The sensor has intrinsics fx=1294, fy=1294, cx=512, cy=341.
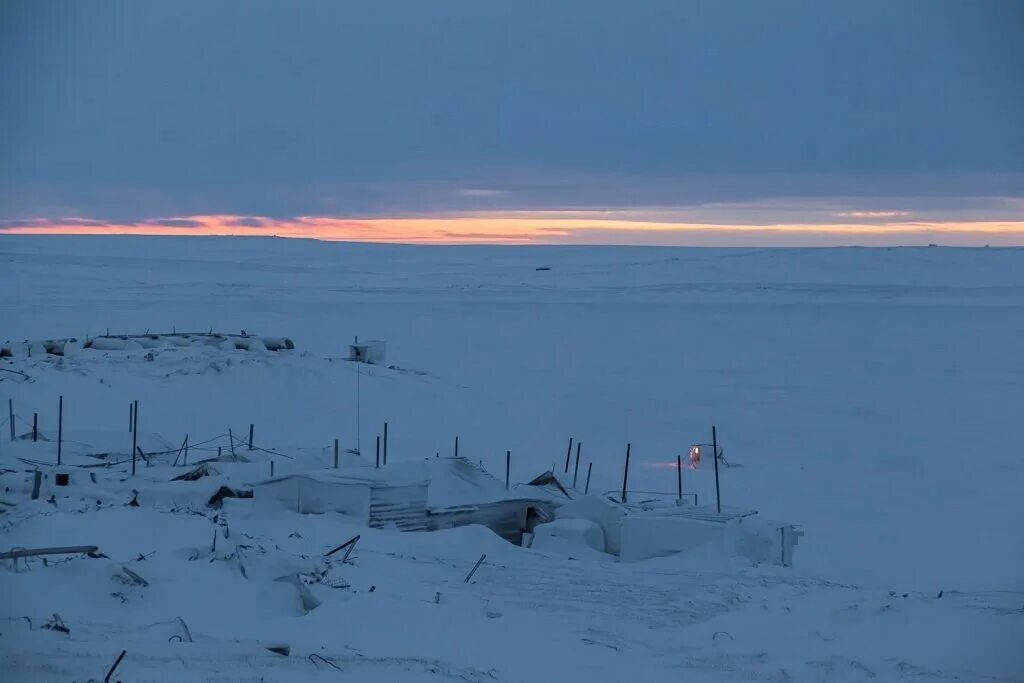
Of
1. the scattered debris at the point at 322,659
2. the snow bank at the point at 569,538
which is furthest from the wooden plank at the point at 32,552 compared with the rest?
the snow bank at the point at 569,538

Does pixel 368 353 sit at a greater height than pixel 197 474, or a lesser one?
greater

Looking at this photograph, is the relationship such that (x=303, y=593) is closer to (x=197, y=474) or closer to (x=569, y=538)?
(x=569, y=538)

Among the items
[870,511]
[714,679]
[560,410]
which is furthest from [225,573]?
[560,410]

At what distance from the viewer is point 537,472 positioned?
20.8 m

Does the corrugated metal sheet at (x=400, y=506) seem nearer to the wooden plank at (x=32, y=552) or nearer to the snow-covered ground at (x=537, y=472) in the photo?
the snow-covered ground at (x=537, y=472)

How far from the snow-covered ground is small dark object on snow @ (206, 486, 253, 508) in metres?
0.20

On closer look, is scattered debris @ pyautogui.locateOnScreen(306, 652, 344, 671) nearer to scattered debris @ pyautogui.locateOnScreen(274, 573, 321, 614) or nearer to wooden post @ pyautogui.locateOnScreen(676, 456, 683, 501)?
scattered debris @ pyautogui.locateOnScreen(274, 573, 321, 614)

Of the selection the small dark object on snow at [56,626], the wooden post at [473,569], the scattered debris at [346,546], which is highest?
the scattered debris at [346,546]

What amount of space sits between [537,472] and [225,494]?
7.39m

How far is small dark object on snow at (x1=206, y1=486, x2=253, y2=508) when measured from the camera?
1419 centimetres

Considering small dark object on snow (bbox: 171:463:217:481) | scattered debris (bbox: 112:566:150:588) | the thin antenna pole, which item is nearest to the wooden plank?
scattered debris (bbox: 112:566:150:588)

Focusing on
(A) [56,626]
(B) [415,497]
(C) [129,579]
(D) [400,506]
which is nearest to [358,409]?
(B) [415,497]

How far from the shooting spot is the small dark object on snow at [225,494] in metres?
14.2

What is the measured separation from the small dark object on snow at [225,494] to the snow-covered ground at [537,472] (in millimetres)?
205
